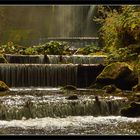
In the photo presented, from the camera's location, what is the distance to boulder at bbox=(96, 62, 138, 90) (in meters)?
12.3

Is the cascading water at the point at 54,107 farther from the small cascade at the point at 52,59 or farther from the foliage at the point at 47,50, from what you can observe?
the foliage at the point at 47,50

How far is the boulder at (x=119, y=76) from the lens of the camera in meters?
12.3

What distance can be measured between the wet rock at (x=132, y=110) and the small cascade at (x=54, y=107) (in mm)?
283

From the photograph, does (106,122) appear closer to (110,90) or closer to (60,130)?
(60,130)

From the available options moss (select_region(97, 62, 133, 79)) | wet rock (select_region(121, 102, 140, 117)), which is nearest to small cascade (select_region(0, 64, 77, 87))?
moss (select_region(97, 62, 133, 79))

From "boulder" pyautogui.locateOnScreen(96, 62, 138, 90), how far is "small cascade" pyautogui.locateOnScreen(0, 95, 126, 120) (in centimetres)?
319

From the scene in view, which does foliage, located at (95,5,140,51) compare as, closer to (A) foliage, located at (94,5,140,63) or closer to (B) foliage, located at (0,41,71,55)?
(A) foliage, located at (94,5,140,63)

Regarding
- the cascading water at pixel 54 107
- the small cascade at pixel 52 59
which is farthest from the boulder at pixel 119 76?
the cascading water at pixel 54 107

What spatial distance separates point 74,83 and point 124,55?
2002 mm

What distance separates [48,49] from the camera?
17.5m

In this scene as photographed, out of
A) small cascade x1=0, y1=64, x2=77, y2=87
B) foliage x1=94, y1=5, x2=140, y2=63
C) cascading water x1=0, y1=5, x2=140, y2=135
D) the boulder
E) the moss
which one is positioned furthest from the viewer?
small cascade x1=0, y1=64, x2=77, y2=87

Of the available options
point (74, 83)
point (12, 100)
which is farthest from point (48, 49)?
point (12, 100)

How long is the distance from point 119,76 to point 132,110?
421cm

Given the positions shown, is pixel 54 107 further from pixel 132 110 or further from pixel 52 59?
pixel 52 59
